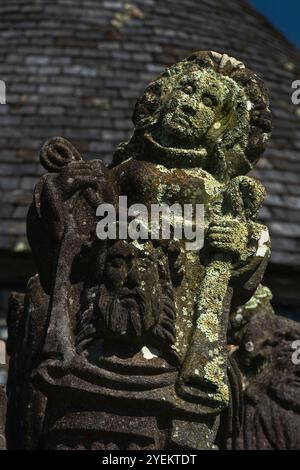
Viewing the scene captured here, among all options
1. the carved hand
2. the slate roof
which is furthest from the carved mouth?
the slate roof

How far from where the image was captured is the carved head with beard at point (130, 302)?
114 inches

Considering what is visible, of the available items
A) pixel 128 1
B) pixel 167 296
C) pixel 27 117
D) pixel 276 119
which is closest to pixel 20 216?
pixel 27 117

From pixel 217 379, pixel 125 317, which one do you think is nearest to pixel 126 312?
pixel 125 317

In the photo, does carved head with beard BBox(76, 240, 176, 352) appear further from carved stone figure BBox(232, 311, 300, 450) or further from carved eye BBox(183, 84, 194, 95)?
carved stone figure BBox(232, 311, 300, 450)

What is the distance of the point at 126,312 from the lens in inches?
114

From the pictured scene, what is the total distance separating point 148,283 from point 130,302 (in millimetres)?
79

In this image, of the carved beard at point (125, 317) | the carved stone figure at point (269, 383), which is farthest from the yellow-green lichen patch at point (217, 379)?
the carved stone figure at point (269, 383)

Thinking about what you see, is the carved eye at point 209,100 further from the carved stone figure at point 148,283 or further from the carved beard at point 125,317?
the carved beard at point 125,317

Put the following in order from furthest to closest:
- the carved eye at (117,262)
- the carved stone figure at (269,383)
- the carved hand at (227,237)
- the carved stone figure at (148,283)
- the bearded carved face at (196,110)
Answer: the carved stone figure at (269,383), the bearded carved face at (196,110), the carved hand at (227,237), the carved eye at (117,262), the carved stone figure at (148,283)

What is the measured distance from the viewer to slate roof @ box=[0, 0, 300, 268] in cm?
1102

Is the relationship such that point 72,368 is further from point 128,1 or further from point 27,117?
point 128,1

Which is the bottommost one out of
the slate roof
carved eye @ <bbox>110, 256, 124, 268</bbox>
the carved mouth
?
carved eye @ <bbox>110, 256, 124, 268</bbox>

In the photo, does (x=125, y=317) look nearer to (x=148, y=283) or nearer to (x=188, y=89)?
(x=148, y=283)

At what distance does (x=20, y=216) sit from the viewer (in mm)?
10539
